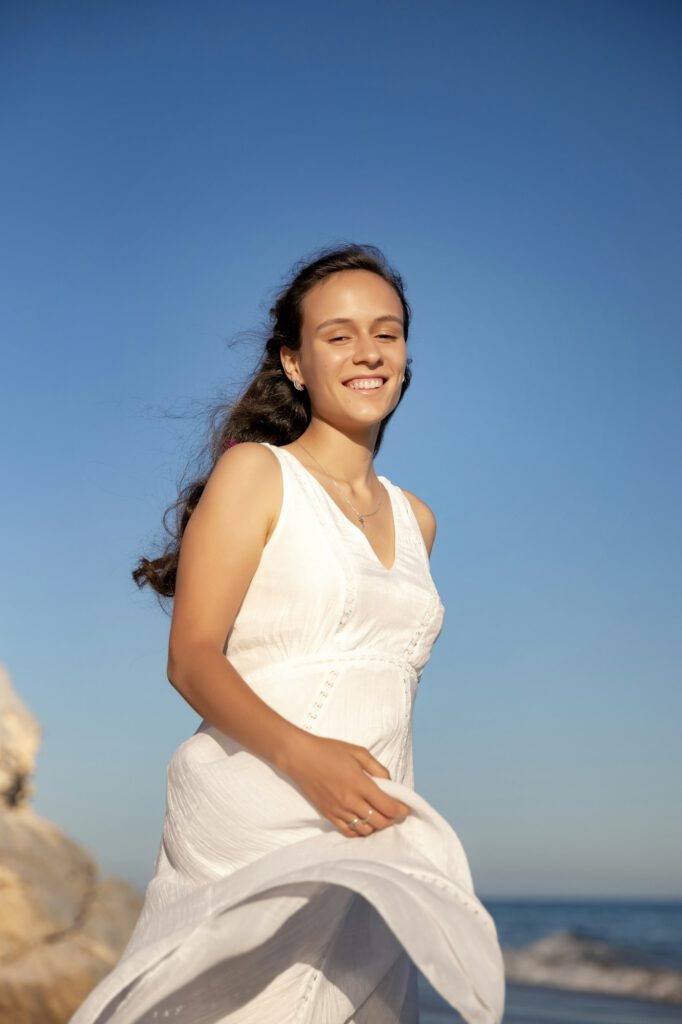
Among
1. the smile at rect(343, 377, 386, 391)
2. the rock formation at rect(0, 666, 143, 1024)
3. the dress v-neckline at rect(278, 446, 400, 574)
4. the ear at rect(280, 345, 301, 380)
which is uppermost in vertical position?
the ear at rect(280, 345, 301, 380)

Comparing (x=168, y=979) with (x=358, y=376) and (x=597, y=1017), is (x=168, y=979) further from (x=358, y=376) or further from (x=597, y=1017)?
(x=597, y=1017)

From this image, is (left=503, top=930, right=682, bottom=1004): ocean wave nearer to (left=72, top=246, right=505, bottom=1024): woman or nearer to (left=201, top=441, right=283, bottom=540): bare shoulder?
(left=72, top=246, right=505, bottom=1024): woman

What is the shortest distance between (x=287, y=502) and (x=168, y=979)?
2.61 ft

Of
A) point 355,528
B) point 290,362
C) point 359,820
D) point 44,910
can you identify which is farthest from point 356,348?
point 44,910

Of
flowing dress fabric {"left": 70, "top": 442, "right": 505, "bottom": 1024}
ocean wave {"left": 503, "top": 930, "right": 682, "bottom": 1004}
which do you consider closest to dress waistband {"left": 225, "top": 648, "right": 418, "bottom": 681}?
flowing dress fabric {"left": 70, "top": 442, "right": 505, "bottom": 1024}

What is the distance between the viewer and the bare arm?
173 centimetres

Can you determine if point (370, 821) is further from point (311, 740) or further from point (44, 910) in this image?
point (44, 910)

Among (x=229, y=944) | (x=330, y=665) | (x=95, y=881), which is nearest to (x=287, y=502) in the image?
(x=330, y=665)

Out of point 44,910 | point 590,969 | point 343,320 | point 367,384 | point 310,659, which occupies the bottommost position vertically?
point 590,969

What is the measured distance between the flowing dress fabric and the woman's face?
7.5 inches

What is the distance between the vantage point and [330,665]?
194cm

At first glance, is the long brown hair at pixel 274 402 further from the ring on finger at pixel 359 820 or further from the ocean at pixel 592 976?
the ocean at pixel 592 976

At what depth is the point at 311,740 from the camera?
167 cm

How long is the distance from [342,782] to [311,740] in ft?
0.26
